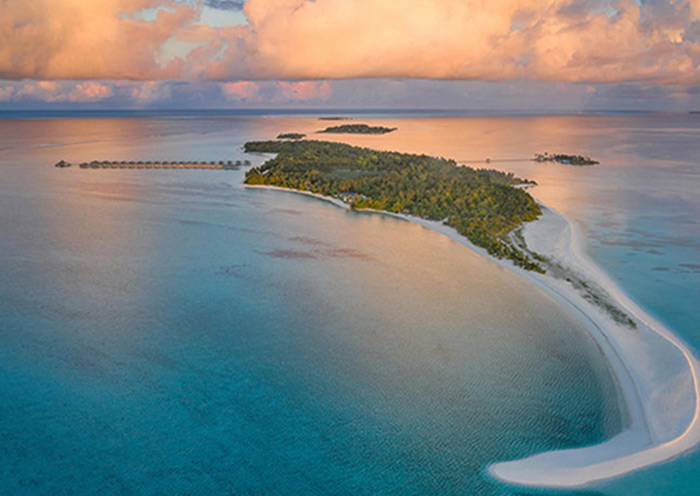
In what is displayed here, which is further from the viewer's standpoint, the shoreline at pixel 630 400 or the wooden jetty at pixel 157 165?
the wooden jetty at pixel 157 165

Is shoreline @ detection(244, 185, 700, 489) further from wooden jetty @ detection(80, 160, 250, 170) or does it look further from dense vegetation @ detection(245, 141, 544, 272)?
wooden jetty @ detection(80, 160, 250, 170)

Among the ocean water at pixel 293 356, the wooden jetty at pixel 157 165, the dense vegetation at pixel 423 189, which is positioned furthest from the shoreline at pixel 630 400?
the wooden jetty at pixel 157 165

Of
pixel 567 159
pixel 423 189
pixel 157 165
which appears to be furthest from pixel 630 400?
pixel 567 159

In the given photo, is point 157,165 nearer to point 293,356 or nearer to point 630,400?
point 293,356

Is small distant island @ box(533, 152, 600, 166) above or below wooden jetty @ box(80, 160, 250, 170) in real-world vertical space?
above

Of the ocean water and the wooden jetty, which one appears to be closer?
the ocean water

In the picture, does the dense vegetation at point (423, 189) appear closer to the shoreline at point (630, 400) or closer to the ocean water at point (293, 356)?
the ocean water at point (293, 356)

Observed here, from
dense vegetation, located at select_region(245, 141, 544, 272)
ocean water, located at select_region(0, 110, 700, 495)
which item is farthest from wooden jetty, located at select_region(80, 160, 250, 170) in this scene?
ocean water, located at select_region(0, 110, 700, 495)

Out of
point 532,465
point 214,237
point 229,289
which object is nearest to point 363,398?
point 532,465
